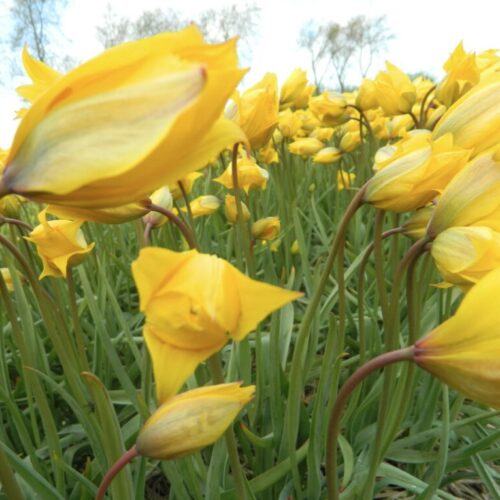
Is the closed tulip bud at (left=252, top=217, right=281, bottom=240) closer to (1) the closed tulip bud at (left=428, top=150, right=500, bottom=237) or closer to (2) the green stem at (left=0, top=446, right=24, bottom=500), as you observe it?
(1) the closed tulip bud at (left=428, top=150, right=500, bottom=237)

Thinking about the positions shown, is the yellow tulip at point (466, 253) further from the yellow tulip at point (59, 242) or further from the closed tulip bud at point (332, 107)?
the closed tulip bud at point (332, 107)

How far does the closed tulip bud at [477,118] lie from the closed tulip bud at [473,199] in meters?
0.13

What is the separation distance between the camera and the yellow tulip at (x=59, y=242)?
751 millimetres

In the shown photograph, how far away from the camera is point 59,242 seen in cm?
76

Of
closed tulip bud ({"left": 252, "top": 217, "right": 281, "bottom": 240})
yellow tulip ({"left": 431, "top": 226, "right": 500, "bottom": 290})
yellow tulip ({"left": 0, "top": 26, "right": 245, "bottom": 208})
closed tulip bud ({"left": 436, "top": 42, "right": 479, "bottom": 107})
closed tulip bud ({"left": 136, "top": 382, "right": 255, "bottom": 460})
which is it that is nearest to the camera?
yellow tulip ({"left": 0, "top": 26, "right": 245, "bottom": 208})

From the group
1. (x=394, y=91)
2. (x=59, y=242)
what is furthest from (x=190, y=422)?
(x=394, y=91)

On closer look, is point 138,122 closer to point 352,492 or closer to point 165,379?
point 165,379

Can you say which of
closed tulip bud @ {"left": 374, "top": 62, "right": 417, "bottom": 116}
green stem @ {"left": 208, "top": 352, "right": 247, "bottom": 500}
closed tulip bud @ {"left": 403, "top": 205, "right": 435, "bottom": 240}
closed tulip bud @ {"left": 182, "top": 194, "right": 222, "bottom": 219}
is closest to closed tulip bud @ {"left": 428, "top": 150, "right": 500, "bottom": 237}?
closed tulip bud @ {"left": 403, "top": 205, "right": 435, "bottom": 240}

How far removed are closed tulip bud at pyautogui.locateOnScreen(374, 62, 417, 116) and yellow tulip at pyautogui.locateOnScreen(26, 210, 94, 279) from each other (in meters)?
1.05

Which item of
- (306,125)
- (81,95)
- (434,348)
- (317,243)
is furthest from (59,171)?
(306,125)

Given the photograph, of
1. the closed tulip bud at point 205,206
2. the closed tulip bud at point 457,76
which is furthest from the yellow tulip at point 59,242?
the closed tulip bud at point 457,76

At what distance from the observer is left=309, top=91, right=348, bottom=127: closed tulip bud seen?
1779 millimetres

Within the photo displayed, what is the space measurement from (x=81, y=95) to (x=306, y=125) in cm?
245

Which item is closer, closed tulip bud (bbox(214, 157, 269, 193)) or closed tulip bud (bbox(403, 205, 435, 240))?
closed tulip bud (bbox(403, 205, 435, 240))
